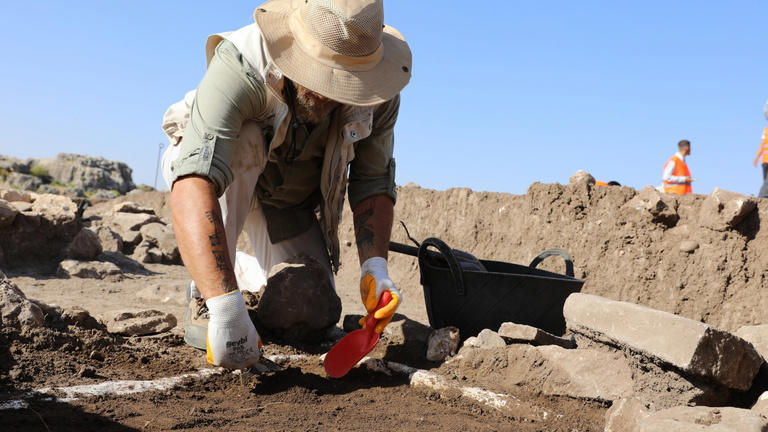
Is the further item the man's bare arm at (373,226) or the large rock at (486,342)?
the man's bare arm at (373,226)

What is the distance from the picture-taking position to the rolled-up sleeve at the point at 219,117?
255cm

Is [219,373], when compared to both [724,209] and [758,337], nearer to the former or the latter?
[758,337]

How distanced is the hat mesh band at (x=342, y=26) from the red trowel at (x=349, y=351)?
3.96 feet

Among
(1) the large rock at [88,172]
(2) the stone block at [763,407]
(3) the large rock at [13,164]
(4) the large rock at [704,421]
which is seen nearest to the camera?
(4) the large rock at [704,421]

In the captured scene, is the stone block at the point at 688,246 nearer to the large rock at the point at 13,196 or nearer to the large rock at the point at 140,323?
the large rock at the point at 140,323

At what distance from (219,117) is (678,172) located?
273 inches

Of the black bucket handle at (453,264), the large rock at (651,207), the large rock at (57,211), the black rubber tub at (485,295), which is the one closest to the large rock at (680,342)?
the black rubber tub at (485,295)

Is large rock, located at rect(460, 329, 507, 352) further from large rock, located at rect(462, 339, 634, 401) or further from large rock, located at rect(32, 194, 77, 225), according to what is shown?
large rock, located at rect(32, 194, 77, 225)

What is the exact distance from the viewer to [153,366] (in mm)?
2691

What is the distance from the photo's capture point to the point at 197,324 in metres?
2.90

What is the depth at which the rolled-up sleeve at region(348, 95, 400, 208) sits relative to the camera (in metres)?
3.26

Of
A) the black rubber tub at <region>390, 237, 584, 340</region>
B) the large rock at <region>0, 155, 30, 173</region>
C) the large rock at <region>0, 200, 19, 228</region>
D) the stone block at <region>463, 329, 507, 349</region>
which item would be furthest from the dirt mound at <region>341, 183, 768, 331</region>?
the large rock at <region>0, 155, 30, 173</region>

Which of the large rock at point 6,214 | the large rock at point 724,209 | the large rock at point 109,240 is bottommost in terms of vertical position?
the large rock at point 109,240

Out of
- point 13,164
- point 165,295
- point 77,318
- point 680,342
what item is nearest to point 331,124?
point 77,318
